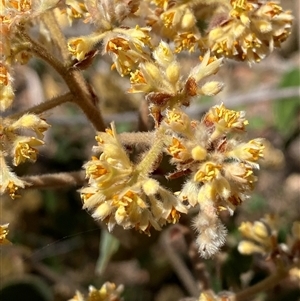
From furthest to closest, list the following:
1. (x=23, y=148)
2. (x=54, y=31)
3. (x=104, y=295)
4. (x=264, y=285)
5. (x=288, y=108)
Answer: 1. (x=288, y=108)
2. (x=264, y=285)
3. (x=104, y=295)
4. (x=54, y=31)
5. (x=23, y=148)

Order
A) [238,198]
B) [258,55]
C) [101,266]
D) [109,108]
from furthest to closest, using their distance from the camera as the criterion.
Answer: [109,108] → [101,266] → [258,55] → [238,198]

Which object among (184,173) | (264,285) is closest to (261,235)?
(264,285)

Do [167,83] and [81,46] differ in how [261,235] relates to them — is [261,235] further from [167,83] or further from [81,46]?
[81,46]

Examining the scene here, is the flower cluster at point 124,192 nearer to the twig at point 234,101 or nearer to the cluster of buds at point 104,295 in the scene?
the cluster of buds at point 104,295

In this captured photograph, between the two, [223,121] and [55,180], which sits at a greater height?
[223,121]

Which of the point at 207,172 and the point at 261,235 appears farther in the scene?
the point at 261,235

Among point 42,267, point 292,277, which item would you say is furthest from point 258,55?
point 42,267

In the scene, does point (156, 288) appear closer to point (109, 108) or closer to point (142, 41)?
point (109, 108)
